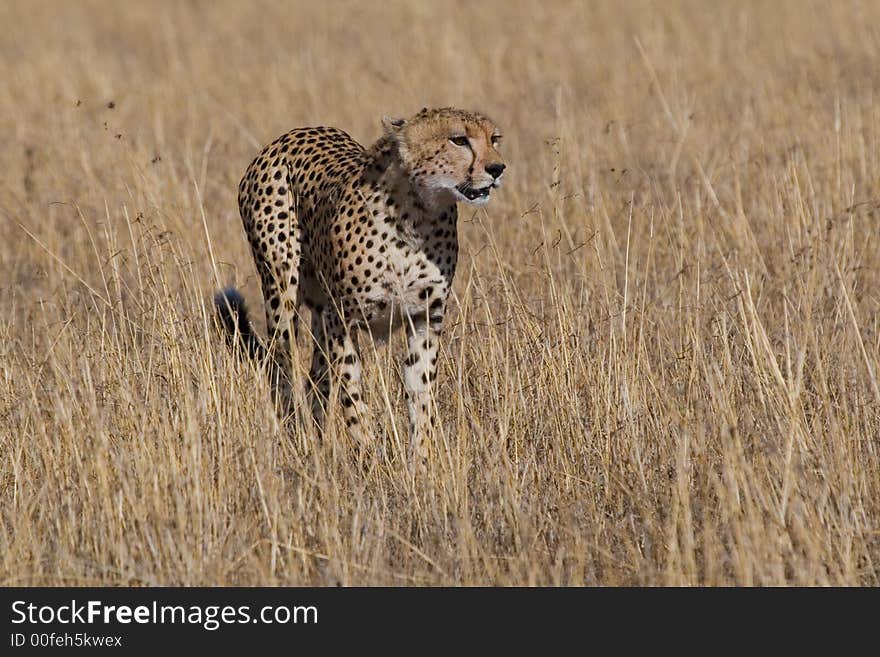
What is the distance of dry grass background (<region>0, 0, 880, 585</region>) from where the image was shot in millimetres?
3049

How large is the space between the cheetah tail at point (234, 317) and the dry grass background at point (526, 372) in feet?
0.22

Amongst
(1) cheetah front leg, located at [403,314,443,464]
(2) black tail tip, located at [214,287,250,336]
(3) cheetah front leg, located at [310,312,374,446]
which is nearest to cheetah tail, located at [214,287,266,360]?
(2) black tail tip, located at [214,287,250,336]

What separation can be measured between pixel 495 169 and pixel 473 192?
9cm

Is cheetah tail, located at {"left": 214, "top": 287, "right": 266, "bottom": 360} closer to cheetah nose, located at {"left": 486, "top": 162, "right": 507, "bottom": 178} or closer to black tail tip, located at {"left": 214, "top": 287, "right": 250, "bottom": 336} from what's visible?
black tail tip, located at {"left": 214, "top": 287, "right": 250, "bottom": 336}

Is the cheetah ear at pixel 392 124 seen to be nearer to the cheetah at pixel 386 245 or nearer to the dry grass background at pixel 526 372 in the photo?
the cheetah at pixel 386 245

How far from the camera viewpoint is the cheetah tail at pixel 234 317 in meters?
4.03

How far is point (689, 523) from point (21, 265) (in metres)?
3.71

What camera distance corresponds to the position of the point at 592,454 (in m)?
3.60

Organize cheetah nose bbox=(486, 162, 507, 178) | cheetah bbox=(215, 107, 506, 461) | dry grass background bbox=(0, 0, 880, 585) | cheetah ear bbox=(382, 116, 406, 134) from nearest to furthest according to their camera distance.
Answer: dry grass background bbox=(0, 0, 880, 585)
cheetah nose bbox=(486, 162, 507, 178)
cheetah bbox=(215, 107, 506, 461)
cheetah ear bbox=(382, 116, 406, 134)

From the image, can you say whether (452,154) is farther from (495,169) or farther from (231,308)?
(231,308)

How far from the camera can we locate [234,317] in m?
3.97

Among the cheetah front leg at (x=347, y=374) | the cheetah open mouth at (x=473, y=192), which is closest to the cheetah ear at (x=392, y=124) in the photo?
the cheetah open mouth at (x=473, y=192)

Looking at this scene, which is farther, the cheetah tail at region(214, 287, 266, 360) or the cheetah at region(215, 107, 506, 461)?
the cheetah tail at region(214, 287, 266, 360)
